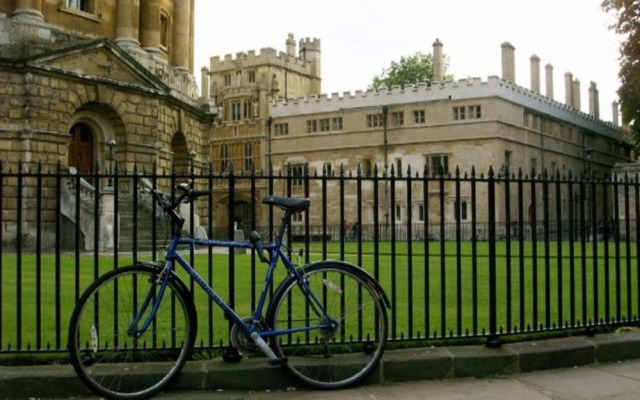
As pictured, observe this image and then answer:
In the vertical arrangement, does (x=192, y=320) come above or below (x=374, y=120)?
below

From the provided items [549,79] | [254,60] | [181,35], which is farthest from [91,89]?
[549,79]

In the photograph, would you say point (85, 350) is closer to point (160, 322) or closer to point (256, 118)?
point (160, 322)

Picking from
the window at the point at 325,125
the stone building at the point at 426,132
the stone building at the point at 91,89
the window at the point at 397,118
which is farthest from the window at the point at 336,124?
the stone building at the point at 91,89

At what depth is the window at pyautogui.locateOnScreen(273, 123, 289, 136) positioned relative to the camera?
52072 mm

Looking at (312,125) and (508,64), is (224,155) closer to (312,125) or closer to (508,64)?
(312,125)

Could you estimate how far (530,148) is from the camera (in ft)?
160

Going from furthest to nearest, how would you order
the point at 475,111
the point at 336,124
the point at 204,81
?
the point at 204,81, the point at 336,124, the point at 475,111

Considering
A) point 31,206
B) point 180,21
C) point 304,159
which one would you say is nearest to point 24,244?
point 31,206

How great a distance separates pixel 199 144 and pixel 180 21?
17.5ft

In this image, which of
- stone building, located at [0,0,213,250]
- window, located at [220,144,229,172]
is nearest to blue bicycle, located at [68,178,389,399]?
stone building, located at [0,0,213,250]

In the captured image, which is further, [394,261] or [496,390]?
[394,261]

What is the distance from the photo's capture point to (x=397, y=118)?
1876 inches

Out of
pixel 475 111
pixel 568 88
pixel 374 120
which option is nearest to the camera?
pixel 475 111

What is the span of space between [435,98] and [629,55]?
16.5m
